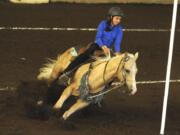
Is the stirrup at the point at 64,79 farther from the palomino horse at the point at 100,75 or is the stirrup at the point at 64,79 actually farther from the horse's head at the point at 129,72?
the horse's head at the point at 129,72

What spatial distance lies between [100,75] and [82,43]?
6396 millimetres

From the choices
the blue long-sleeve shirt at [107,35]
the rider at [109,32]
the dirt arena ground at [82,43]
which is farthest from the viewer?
the dirt arena ground at [82,43]

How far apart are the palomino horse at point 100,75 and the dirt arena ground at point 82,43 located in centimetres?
37

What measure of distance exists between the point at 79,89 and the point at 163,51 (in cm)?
687

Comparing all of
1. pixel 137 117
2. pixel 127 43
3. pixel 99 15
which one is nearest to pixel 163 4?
pixel 99 15

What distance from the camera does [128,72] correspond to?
8.91 metres

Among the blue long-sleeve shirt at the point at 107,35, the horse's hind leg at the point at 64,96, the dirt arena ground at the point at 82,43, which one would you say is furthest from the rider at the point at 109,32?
the dirt arena ground at the point at 82,43

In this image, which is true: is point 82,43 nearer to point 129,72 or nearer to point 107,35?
point 107,35

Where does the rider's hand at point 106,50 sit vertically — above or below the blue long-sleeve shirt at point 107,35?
below

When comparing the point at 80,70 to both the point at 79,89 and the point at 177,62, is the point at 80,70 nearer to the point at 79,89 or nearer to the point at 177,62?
the point at 79,89

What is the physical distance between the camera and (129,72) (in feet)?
29.2

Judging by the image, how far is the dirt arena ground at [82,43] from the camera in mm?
9609

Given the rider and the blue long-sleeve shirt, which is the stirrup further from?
the blue long-sleeve shirt

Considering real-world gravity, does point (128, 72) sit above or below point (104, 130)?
above
